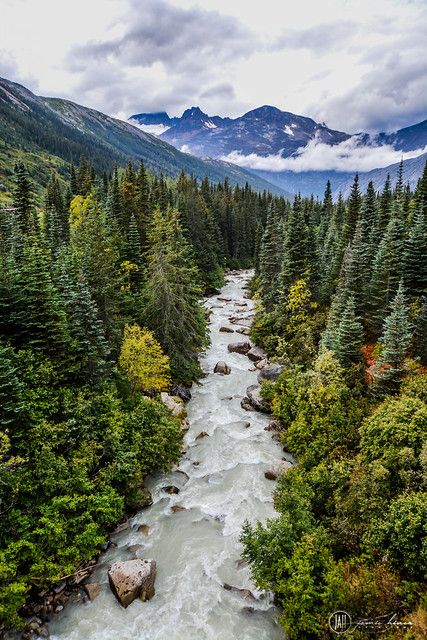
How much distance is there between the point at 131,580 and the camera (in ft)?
57.8

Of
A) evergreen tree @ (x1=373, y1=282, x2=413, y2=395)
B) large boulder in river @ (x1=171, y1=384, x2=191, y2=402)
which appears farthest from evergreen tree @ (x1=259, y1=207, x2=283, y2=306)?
evergreen tree @ (x1=373, y1=282, x2=413, y2=395)

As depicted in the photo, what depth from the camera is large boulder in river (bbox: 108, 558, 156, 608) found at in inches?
683

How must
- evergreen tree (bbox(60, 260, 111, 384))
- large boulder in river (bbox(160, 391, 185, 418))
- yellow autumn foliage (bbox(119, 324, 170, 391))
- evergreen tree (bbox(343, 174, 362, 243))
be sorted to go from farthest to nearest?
evergreen tree (bbox(343, 174, 362, 243)), large boulder in river (bbox(160, 391, 185, 418)), yellow autumn foliage (bbox(119, 324, 170, 391)), evergreen tree (bbox(60, 260, 111, 384))

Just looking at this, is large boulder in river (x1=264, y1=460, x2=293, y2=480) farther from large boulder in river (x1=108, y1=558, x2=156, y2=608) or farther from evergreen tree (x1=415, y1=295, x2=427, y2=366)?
evergreen tree (x1=415, y1=295, x2=427, y2=366)

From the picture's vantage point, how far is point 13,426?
1961cm

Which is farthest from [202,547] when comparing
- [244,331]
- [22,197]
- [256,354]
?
[22,197]

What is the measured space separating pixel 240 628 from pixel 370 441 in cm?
1186

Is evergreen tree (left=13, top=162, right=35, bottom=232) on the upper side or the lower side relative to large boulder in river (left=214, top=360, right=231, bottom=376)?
upper

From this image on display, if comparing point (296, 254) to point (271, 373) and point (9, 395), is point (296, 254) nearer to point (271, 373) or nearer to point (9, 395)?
point (271, 373)

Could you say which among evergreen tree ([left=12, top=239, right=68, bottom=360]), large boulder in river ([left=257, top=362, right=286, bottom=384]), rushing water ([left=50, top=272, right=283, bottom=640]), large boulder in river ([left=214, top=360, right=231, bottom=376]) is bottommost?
rushing water ([left=50, top=272, right=283, bottom=640])

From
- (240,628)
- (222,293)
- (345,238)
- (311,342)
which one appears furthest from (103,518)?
(222,293)

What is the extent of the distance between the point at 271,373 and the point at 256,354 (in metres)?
8.44

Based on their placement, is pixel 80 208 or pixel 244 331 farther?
pixel 80 208

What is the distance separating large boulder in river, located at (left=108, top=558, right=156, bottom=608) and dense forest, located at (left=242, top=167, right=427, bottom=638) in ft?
16.8
